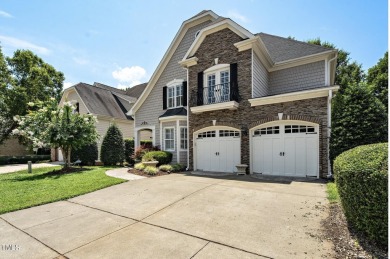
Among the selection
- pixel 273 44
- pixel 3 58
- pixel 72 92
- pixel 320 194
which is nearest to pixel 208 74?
pixel 273 44

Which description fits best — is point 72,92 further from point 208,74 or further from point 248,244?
point 248,244

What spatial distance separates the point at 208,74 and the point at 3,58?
74.1 ft

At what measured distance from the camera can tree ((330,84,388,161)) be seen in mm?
7517

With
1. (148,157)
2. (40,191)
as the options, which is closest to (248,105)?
(148,157)

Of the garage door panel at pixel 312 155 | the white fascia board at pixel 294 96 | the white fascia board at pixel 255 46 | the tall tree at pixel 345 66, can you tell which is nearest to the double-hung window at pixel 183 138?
the white fascia board at pixel 294 96

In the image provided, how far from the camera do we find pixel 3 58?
70.0 feet

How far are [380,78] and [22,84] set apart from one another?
3714 cm

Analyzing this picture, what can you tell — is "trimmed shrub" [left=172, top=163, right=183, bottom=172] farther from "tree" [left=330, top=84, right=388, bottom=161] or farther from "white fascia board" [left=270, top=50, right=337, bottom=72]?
"white fascia board" [left=270, top=50, right=337, bottom=72]

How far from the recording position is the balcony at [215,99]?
10578 millimetres

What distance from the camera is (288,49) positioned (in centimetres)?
1248

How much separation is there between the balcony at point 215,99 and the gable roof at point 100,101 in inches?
429

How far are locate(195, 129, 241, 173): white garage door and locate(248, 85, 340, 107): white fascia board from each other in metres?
1.89

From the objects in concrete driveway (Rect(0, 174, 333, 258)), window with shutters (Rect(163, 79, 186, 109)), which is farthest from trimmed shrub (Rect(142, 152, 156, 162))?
concrete driveway (Rect(0, 174, 333, 258))

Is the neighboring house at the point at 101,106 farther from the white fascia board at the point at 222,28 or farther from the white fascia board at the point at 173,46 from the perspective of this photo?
the white fascia board at the point at 222,28
